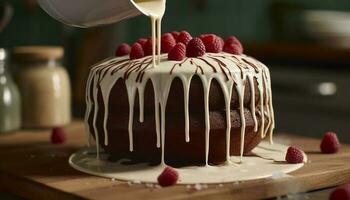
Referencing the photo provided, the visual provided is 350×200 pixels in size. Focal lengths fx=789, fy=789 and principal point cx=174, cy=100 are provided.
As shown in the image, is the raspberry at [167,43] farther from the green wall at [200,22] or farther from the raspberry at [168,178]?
the green wall at [200,22]

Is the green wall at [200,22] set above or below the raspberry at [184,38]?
below

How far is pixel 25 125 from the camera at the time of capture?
6.90 ft

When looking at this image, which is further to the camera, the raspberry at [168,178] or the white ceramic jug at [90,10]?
the white ceramic jug at [90,10]

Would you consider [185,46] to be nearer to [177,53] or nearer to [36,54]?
[177,53]

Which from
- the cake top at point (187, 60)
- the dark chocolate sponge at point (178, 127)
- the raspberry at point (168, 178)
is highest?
the cake top at point (187, 60)

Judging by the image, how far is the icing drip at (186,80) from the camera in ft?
4.98

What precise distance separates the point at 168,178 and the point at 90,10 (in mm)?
376

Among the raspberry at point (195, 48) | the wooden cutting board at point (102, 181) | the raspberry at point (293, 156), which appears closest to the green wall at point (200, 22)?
the wooden cutting board at point (102, 181)

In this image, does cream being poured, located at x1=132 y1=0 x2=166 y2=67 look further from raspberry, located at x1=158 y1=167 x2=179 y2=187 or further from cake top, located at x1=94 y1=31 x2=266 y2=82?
raspberry, located at x1=158 y1=167 x2=179 y2=187

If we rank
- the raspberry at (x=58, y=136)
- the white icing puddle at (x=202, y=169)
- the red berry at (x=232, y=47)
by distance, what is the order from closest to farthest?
1. the white icing puddle at (x=202, y=169)
2. the red berry at (x=232, y=47)
3. the raspberry at (x=58, y=136)

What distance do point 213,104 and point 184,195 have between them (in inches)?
10.8

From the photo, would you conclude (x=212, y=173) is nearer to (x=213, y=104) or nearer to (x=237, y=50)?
(x=213, y=104)

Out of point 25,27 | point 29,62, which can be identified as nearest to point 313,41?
point 25,27

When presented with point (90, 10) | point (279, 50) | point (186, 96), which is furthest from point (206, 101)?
point (279, 50)
